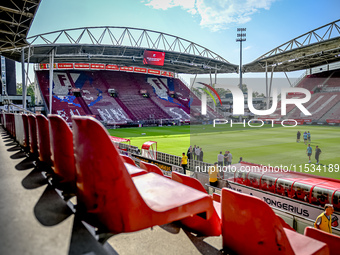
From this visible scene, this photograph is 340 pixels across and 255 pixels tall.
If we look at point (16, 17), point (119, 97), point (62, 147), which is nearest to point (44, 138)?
point (62, 147)

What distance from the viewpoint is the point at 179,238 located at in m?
1.89

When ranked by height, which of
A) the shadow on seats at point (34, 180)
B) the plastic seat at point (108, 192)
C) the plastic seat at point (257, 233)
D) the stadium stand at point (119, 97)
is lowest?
the plastic seat at point (257, 233)

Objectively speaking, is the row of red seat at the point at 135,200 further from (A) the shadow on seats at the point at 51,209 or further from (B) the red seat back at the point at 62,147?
(A) the shadow on seats at the point at 51,209

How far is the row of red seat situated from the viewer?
4.00ft

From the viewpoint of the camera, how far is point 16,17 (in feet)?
46.6

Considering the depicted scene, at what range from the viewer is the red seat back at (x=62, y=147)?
1.71 meters

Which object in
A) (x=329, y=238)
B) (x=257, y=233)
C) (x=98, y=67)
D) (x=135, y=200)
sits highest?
(x=98, y=67)

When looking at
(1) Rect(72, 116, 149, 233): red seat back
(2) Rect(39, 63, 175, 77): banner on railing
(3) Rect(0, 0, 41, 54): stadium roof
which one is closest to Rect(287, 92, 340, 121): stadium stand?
(2) Rect(39, 63, 175, 77): banner on railing

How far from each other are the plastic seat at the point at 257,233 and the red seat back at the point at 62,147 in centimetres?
140

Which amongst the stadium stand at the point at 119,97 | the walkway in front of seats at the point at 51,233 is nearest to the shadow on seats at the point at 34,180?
the walkway in front of seats at the point at 51,233

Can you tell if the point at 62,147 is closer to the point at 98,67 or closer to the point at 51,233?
the point at 51,233

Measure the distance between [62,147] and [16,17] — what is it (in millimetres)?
16841

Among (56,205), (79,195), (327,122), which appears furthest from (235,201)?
(327,122)

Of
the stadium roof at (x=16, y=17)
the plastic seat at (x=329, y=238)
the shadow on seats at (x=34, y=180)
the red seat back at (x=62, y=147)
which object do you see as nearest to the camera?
the red seat back at (x=62, y=147)
